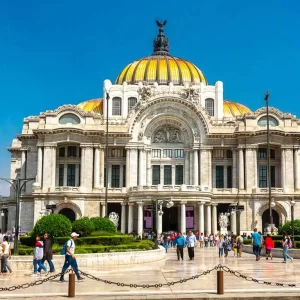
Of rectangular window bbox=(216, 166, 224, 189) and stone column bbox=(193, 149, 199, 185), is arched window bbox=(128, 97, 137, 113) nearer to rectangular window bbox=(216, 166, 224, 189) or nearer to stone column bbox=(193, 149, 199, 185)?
stone column bbox=(193, 149, 199, 185)

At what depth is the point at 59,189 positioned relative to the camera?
240 ft

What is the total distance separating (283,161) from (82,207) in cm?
2817

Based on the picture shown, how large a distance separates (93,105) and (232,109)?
75.2 ft

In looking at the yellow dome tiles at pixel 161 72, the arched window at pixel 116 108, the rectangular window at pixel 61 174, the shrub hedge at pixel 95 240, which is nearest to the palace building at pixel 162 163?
the rectangular window at pixel 61 174

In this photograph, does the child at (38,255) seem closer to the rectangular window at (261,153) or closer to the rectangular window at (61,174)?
the rectangular window at (61,174)

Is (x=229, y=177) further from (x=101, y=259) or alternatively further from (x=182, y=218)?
(x=101, y=259)

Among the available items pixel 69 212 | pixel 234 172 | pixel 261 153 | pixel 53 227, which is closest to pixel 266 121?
pixel 261 153

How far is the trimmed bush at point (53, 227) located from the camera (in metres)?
39.8

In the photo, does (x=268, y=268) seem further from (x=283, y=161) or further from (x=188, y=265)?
(x=283, y=161)

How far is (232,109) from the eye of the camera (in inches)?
3504

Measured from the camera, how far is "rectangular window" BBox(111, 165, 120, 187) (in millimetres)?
77431

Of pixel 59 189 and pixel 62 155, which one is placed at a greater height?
pixel 62 155

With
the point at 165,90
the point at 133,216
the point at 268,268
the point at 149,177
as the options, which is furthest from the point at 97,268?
the point at 165,90

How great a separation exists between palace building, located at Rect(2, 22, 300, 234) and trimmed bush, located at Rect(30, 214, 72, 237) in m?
29.3
